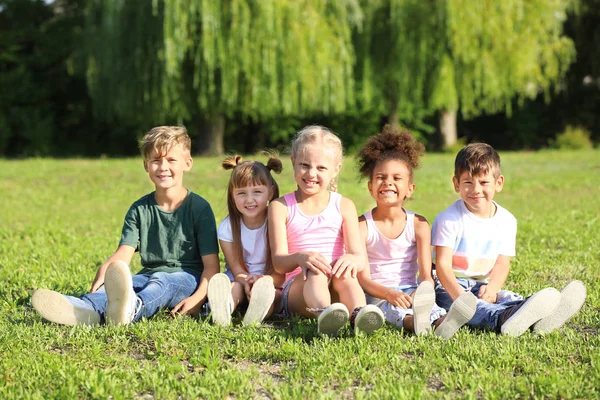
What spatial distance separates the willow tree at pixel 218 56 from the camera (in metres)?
17.1

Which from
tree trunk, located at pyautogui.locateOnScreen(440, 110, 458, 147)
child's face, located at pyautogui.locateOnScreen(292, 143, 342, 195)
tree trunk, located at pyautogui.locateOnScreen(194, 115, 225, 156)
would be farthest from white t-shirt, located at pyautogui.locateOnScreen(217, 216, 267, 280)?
tree trunk, located at pyautogui.locateOnScreen(440, 110, 458, 147)

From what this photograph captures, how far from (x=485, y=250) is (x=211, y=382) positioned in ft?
6.98

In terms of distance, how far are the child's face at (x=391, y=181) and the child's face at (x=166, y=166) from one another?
4.07 feet

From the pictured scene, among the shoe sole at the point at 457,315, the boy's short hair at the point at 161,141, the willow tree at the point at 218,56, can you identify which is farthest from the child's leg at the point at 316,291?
the willow tree at the point at 218,56

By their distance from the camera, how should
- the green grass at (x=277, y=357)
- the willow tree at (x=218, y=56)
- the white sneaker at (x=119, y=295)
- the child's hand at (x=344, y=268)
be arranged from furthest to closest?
the willow tree at (x=218, y=56), the child's hand at (x=344, y=268), the white sneaker at (x=119, y=295), the green grass at (x=277, y=357)

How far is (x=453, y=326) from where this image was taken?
4.11m

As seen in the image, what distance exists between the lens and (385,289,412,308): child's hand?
14.6 ft

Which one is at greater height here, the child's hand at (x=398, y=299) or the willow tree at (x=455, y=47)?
the willow tree at (x=455, y=47)

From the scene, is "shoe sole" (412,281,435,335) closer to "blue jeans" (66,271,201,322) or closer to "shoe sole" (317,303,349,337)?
"shoe sole" (317,303,349,337)

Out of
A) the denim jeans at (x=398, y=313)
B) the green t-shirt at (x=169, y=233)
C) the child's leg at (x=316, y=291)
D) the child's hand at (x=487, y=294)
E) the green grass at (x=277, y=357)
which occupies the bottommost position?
the green grass at (x=277, y=357)

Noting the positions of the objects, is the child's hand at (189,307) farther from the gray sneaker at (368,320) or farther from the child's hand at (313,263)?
the gray sneaker at (368,320)

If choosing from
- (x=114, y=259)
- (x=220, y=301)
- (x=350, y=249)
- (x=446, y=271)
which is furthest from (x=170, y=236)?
(x=446, y=271)

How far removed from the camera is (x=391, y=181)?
475 centimetres

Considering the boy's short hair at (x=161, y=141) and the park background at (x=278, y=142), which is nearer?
the park background at (x=278, y=142)
